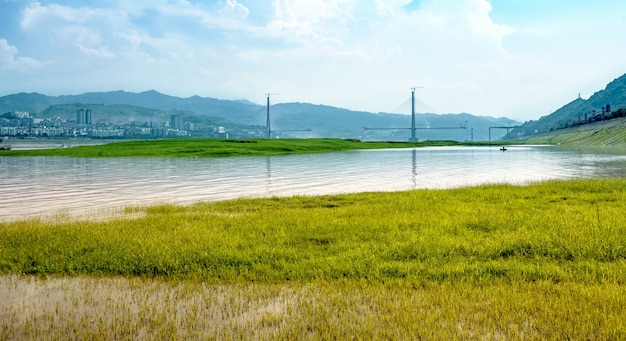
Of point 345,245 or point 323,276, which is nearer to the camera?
point 323,276

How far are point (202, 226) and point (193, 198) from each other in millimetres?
12281

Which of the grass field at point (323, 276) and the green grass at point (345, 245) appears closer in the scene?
the grass field at point (323, 276)

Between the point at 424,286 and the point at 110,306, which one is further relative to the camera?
the point at 424,286

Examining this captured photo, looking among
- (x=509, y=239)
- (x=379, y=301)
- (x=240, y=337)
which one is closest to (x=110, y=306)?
(x=240, y=337)

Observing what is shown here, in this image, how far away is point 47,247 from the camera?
14.3m

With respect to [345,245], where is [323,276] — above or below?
below

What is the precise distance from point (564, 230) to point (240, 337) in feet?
38.3

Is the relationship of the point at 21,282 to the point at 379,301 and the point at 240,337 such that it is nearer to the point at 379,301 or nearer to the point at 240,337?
the point at 240,337

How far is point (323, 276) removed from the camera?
11422mm

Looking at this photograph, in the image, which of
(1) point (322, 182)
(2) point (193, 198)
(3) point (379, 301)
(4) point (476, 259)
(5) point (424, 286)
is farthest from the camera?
(1) point (322, 182)

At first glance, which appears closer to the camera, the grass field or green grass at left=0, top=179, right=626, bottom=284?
the grass field

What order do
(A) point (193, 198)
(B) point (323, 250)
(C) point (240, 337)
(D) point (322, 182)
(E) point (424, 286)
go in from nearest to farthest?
(C) point (240, 337) → (E) point (424, 286) → (B) point (323, 250) → (A) point (193, 198) → (D) point (322, 182)

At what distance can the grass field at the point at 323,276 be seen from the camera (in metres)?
8.61

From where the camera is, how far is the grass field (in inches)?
339
